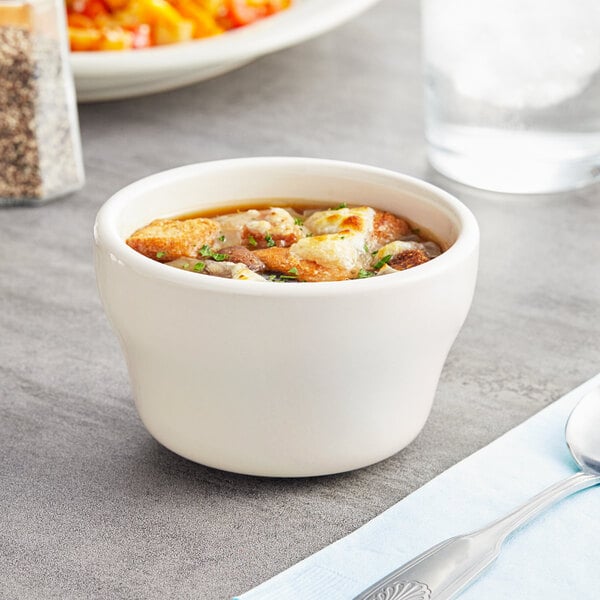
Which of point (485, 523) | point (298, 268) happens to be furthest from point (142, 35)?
point (485, 523)

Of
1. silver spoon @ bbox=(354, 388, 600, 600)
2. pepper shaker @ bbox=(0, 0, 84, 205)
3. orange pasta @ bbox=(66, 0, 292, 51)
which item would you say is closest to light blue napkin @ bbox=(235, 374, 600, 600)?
silver spoon @ bbox=(354, 388, 600, 600)

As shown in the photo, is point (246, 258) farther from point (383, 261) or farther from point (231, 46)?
point (231, 46)

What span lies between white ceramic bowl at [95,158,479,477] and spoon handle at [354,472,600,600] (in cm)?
11

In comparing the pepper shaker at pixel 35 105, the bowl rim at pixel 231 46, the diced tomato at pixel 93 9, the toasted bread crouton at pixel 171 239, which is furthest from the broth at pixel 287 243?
the diced tomato at pixel 93 9

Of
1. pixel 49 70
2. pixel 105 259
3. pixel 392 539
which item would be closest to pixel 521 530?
pixel 392 539

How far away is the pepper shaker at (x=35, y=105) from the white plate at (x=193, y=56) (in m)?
0.11

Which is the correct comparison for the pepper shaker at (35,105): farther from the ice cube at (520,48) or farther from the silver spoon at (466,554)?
the silver spoon at (466,554)

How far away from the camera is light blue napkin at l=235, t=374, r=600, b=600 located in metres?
0.69

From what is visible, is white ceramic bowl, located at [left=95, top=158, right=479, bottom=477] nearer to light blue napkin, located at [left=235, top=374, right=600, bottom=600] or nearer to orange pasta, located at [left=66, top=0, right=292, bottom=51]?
light blue napkin, located at [left=235, top=374, right=600, bottom=600]

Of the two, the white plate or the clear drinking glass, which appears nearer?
the clear drinking glass

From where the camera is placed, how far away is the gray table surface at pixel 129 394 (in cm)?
75

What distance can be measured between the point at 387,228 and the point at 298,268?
10 centimetres

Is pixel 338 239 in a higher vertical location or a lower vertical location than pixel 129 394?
higher

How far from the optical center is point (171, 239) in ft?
2.74
